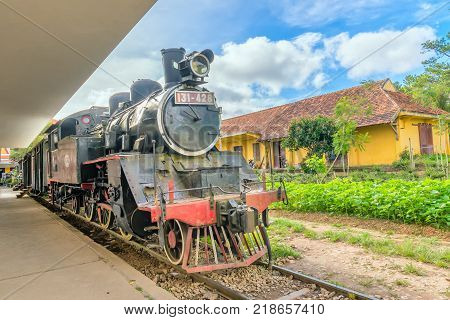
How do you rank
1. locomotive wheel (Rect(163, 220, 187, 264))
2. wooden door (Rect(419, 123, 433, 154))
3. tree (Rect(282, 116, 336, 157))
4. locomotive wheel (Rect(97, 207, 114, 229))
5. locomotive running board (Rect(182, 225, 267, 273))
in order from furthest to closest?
wooden door (Rect(419, 123, 433, 154))
tree (Rect(282, 116, 336, 157))
locomotive wheel (Rect(97, 207, 114, 229))
locomotive wheel (Rect(163, 220, 187, 264))
locomotive running board (Rect(182, 225, 267, 273))

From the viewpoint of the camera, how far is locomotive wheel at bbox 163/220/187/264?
162 inches

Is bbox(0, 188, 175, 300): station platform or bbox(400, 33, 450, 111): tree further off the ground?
bbox(400, 33, 450, 111): tree

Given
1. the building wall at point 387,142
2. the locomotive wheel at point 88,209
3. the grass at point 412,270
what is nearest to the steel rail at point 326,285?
the grass at point 412,270

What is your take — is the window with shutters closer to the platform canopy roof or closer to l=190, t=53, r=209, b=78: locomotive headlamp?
the platform canopy roof

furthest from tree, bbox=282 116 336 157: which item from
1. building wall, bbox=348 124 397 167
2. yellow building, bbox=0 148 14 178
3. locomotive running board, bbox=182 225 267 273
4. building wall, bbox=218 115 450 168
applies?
yellow building, bbox=0 148 14 178

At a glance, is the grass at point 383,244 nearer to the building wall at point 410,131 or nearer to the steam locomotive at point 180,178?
the steam locomotive at point 180,178

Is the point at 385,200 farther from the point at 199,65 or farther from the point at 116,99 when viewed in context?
the point at 116,99

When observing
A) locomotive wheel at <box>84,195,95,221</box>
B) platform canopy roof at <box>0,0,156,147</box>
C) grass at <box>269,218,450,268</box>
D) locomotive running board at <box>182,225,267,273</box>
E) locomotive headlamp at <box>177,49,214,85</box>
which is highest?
platform canopy roof at <box>0,0,156,147</box>

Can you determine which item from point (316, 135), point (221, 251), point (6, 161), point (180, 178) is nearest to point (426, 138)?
point (316, 135)

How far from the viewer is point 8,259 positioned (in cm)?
502

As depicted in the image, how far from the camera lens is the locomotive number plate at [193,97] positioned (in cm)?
509

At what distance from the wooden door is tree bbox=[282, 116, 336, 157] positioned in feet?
14.4

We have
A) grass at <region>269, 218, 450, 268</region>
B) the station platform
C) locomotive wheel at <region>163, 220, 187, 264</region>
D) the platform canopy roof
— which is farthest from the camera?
the platform canopy roof

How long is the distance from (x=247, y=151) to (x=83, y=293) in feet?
54.7
